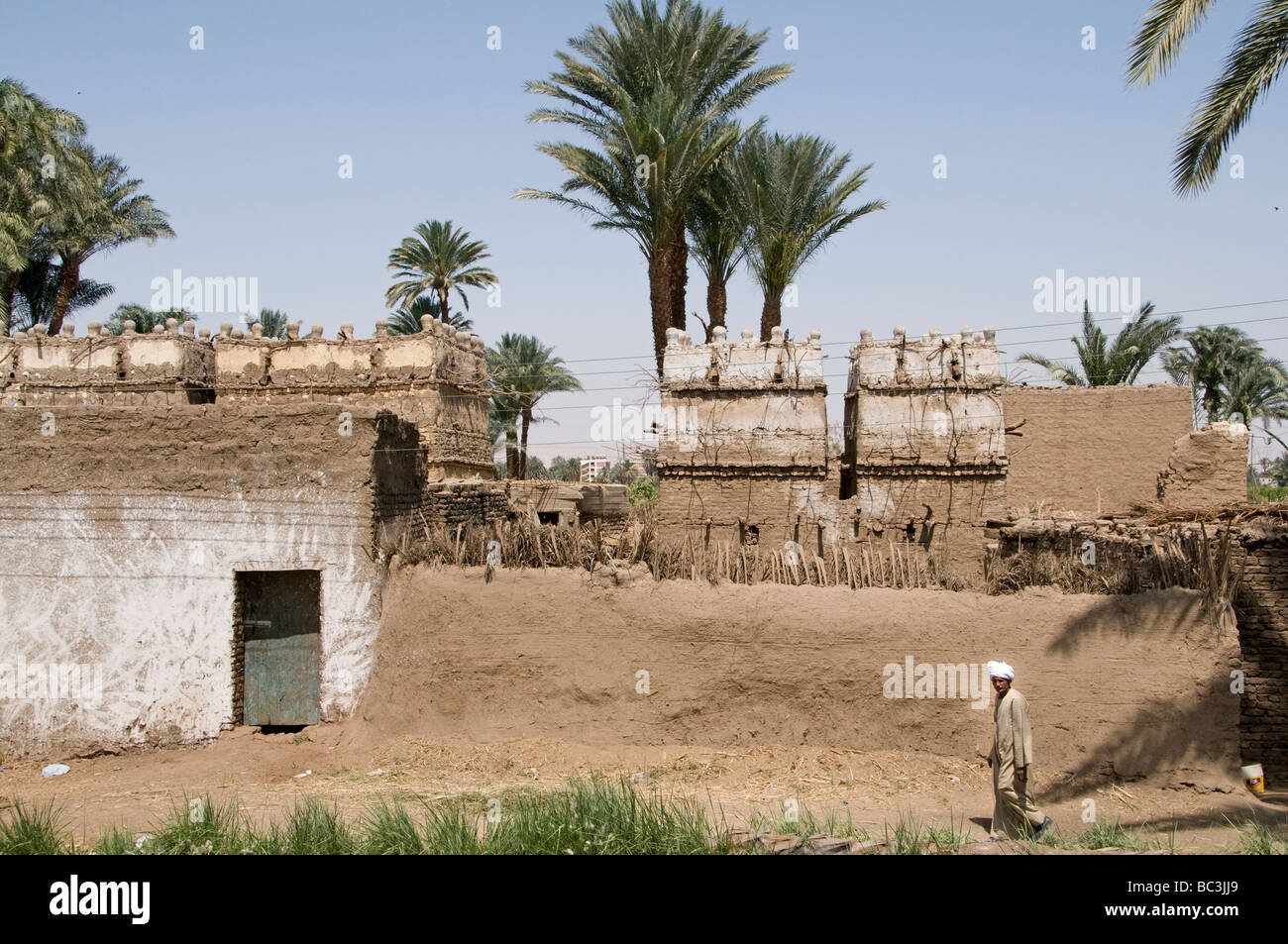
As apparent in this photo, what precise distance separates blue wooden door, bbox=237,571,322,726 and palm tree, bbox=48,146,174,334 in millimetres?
20049

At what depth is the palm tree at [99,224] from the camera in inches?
1070

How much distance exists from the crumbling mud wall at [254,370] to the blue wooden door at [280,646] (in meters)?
6.74

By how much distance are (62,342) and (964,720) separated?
1635cm

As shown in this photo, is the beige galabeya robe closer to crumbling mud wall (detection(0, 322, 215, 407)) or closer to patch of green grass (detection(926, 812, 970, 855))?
patch of green grass (detection(926, 812, 970, 855))

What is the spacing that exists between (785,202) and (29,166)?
1855cm

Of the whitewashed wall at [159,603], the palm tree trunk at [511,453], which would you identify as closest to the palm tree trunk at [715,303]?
the palm tree trunk at [511,453]

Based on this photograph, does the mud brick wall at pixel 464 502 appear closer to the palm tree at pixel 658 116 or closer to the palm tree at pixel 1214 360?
the palm tree at pixel 658 116

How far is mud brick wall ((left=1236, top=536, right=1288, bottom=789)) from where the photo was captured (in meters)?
9.52

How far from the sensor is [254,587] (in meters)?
10.7

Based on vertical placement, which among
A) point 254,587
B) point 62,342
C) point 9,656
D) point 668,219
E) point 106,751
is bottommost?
point 106,751

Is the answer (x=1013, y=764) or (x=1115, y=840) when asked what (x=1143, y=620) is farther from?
(x=1115, y=840)

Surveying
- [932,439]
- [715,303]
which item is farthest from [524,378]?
[932,439]
